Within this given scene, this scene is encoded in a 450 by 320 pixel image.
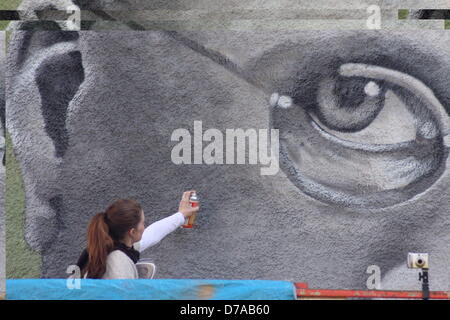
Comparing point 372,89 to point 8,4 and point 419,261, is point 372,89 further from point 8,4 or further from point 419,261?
point 8,4

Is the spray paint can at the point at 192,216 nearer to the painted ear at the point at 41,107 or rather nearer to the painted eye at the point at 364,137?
the painted eye at the point at 364,137

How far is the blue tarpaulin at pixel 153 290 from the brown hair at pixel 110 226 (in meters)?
0.13

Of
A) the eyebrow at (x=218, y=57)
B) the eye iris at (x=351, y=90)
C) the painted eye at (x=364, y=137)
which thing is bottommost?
the painted eye at (x=364, y=137)

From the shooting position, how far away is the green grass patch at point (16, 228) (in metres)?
4.73

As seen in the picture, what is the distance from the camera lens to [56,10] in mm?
4785

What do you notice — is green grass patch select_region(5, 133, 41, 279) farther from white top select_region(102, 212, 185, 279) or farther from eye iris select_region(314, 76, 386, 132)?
eye iris select_region(314, 76, 386, 132)

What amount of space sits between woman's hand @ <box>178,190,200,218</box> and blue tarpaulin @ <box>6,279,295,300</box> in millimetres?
515

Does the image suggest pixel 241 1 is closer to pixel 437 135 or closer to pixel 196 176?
pixel 196 176

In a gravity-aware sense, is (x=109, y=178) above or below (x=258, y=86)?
below

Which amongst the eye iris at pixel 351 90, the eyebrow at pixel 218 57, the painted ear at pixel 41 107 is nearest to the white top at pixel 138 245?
the painted ear at pixel 41 107

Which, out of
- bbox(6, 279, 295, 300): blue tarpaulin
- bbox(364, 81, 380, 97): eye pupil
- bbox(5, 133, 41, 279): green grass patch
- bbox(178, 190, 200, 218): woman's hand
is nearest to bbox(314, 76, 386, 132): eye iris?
bbox(364, 81, 380, 97): eye pupil
